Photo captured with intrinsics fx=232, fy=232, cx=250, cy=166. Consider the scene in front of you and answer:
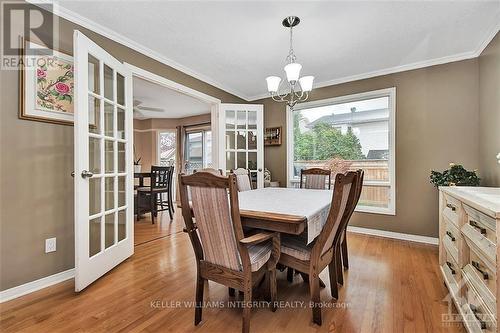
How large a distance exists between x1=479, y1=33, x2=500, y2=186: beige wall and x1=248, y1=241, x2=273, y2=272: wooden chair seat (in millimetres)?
2463

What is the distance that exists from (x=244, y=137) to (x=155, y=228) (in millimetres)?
2165

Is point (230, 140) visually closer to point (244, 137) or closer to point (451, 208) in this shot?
point (244, 137)

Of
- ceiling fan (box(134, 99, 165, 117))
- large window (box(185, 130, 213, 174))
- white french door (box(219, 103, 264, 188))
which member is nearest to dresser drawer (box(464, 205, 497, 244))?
white french door (box(219, 103, 264, 188))

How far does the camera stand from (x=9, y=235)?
70.7 inches

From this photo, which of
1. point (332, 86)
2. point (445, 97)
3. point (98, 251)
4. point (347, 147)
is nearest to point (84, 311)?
point (98, 251)

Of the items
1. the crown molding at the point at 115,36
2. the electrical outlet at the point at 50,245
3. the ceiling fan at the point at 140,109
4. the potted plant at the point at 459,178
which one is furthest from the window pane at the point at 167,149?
the potted plant at the point at 459,178

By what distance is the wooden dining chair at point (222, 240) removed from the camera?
128 centimetres

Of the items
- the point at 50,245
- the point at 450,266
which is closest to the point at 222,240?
the point at 50,245

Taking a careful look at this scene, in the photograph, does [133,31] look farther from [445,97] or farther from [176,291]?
Answer: [445,97]

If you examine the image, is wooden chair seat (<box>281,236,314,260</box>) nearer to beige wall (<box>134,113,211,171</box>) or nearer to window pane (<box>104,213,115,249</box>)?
window pane (<box>104,213,115,249</box>)

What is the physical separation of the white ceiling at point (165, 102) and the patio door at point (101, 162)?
1.38 meters

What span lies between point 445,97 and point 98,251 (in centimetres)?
436

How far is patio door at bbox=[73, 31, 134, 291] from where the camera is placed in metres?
1.90

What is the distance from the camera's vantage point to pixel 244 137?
4125 mm
